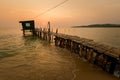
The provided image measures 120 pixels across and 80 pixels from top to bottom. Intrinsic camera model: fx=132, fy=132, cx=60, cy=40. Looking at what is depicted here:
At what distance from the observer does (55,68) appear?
1150 centimetres

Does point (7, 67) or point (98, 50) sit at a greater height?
point (98, 50)

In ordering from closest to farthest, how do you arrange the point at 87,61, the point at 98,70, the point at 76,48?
the point at 98,70
the point at 87,61
the point at 76,48

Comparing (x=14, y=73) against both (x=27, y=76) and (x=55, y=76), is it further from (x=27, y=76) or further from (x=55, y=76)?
(x=55, y=76)

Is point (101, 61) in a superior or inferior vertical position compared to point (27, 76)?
superior

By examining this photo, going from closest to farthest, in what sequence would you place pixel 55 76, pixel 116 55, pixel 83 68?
pixel 116 55 < pixel 55 76 < pixel 83 68

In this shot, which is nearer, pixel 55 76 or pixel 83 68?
pixel 55 76

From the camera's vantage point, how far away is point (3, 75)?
32.4 ft

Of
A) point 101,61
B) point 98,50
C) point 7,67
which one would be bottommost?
point 7,67

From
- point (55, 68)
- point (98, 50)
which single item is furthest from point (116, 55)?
point (55, 68)

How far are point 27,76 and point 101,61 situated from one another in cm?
605

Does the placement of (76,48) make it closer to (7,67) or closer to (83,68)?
(83,68)

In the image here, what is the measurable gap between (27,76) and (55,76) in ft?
6.72

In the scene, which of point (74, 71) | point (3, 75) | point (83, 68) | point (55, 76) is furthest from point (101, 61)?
point (3, 75)

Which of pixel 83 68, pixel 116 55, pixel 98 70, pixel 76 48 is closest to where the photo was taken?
pixel 116 55
